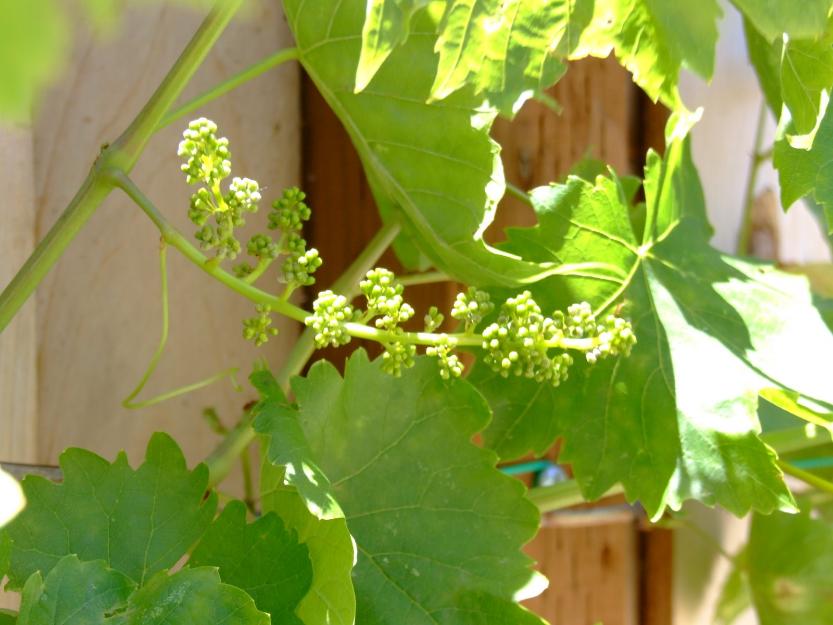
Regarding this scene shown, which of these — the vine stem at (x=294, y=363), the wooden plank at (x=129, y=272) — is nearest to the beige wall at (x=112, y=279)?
the wooden plank at (x=129, y=272)

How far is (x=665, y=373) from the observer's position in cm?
67

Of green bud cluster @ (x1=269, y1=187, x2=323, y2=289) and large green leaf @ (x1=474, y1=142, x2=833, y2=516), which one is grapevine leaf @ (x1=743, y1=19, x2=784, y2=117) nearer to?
large green leaf @ (x1=474, y1=142, x2=833, y2=516)

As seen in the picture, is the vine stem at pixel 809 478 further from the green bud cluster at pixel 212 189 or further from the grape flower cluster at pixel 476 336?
the green bud cluster at pixel 212 189

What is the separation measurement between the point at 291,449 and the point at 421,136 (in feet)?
0.67

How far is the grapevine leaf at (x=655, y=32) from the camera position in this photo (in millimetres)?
522

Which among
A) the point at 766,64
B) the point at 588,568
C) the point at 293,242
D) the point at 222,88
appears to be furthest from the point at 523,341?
the point at 588,568

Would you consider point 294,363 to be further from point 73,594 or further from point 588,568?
point 588,568

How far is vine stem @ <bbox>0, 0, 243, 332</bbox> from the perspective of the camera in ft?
1.68

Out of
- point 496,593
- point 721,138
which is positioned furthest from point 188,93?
point 721,138

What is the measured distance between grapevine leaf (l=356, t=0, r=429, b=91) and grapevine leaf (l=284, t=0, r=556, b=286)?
154 millimetres

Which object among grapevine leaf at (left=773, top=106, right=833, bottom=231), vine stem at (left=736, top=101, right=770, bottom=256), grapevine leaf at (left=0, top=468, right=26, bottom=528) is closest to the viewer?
grapevine leaf at (left=0, top=468, right=26, bottom=528)

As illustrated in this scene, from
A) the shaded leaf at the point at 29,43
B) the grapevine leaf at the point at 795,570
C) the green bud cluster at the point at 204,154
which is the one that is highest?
the shaded leaf at the point at 29,43

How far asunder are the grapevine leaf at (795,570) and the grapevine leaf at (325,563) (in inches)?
27.9

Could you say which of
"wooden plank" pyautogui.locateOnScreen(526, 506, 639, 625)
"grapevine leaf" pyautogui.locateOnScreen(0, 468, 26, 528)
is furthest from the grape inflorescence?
"wooden plank" pyautogui.locateOnScreen(526, 506, 639, 625)
